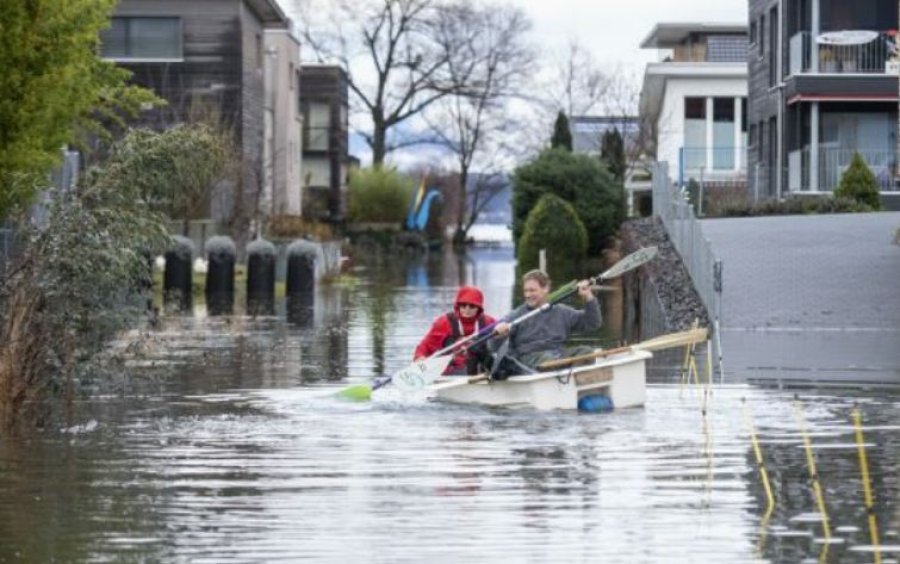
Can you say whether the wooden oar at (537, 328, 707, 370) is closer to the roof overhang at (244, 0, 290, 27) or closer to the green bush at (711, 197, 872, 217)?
the green bush at (711, 197, 872, 217)

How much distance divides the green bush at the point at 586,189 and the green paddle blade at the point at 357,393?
44.6 meters

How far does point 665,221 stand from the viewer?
46.6 metres

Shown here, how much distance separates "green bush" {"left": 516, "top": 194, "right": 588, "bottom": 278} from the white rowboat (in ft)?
133

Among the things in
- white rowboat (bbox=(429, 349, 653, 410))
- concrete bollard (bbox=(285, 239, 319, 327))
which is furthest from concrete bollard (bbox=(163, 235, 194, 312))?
white rowboat (bbox=(429, 349, 653, 410))

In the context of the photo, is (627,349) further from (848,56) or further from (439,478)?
(848,56)

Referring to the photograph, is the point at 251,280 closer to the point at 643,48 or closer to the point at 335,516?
the point at 335,516

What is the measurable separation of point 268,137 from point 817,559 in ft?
217

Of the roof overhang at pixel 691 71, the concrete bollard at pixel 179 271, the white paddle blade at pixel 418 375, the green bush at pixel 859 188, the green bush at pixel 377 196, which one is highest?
the roof overhang at pixel 691 71

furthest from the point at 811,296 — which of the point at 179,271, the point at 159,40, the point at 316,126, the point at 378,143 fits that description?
the point at 378,143

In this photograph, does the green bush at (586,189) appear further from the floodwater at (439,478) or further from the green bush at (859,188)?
the floodwater at (439,478)

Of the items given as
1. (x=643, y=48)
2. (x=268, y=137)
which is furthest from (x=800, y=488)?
(x=643, y=48)

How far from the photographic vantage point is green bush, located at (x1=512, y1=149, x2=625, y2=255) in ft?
219

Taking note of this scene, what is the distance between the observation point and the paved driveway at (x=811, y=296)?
88.8ft

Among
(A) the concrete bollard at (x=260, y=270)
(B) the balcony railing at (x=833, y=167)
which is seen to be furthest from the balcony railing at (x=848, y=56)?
(A) the concrete bollard at (x=260, y=270)
